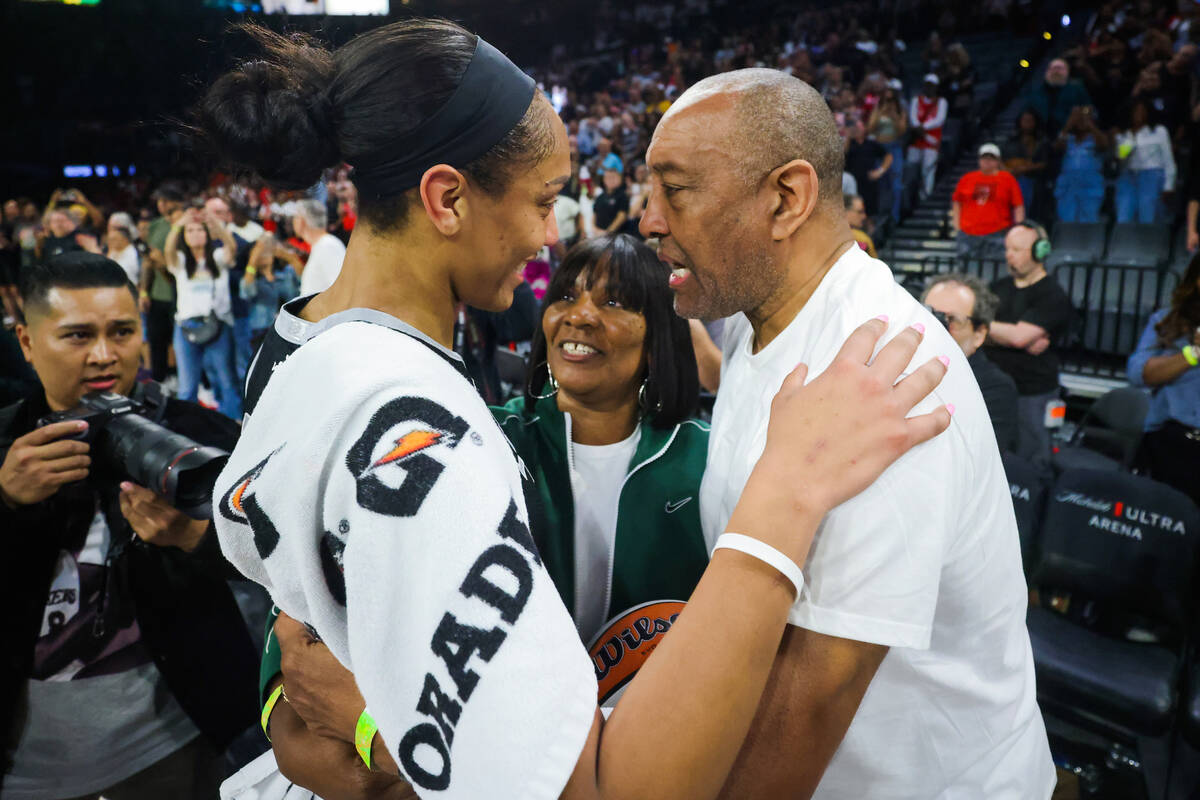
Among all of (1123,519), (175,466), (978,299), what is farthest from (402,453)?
(978,299)

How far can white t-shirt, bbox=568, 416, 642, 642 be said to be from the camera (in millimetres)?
2035

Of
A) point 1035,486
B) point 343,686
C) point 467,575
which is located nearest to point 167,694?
point 343,686

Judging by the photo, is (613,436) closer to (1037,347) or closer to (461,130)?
(461,130)

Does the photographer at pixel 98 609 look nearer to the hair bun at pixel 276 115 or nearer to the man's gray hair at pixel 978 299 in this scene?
the hair bun at pixel 276 115

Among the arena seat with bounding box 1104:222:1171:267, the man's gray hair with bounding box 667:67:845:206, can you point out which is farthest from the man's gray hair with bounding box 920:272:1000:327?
the arena seat with bounding box 1104:222:1171:267

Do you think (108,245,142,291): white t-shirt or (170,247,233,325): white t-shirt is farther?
(108,245,142,291): white t-shirt

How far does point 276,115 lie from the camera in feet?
3.58

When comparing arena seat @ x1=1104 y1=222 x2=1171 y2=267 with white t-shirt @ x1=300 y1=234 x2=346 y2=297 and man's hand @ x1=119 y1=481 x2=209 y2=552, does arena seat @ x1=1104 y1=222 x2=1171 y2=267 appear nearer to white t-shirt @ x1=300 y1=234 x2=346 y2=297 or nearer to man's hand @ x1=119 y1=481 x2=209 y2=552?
white t-shirt @ x1=300 y1=234 x2=346 y2=297

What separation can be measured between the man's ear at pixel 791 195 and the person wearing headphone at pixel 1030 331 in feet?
13.5

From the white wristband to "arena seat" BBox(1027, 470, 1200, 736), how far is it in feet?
8.96

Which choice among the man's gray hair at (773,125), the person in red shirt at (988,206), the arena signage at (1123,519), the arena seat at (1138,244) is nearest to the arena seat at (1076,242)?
the arena seat at (1138,244)

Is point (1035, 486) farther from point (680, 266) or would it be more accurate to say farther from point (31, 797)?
point (31, 797)

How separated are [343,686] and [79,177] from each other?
22.4m

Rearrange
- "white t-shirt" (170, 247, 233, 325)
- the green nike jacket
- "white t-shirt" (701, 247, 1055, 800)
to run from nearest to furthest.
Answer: "white t-shirt" (701, 247, 1055, 800)
the green nike jacket
"white t-shirt" (170, 247, 233, 325)
